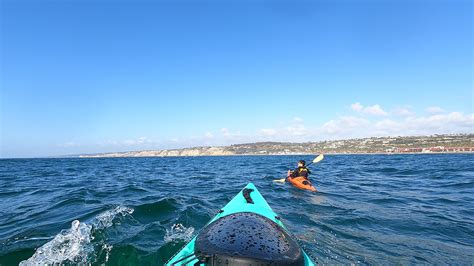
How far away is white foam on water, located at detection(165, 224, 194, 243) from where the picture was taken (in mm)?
6125

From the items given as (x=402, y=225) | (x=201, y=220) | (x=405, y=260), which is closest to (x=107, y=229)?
(x=201, y=220)

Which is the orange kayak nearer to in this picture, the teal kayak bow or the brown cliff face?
the teal kayak bow

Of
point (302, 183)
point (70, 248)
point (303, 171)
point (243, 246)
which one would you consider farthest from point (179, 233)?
point (303, 171)

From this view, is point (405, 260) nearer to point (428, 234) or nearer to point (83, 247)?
point (428, 234)

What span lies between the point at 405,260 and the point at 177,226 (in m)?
5.26

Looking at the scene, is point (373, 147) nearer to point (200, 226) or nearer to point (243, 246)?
point (200, 226)

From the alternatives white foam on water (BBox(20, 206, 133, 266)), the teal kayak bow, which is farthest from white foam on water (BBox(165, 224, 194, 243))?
the teal kayak bow

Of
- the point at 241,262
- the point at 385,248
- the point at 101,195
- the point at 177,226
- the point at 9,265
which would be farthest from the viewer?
the point at 101,195

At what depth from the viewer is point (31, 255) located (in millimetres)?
5148

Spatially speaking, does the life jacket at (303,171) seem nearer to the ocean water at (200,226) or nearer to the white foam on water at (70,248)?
the ocean water at (200,226)

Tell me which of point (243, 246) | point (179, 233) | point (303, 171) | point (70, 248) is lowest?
point (179, 233)

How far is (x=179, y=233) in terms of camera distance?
6.60 meters

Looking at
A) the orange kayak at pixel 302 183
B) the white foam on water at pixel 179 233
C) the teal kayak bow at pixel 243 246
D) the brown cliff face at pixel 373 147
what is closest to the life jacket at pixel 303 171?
the orange kayak at pixel 302 183

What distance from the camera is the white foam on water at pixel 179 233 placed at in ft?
20.1
